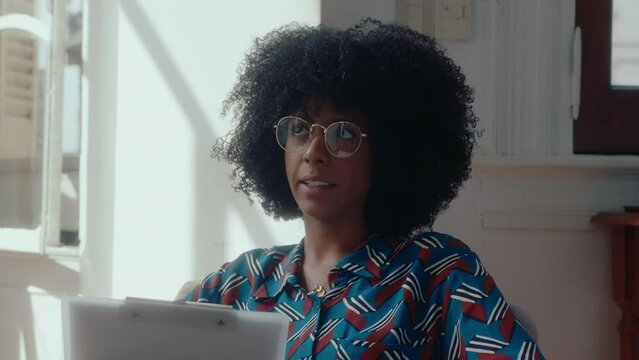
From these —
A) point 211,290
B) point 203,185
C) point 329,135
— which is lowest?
point 211,290

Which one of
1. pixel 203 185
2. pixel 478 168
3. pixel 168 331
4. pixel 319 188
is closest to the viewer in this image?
pixel 168 331

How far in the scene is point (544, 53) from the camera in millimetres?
1962

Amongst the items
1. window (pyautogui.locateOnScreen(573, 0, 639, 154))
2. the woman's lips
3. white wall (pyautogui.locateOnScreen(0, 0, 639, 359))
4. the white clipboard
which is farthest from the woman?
window (pyautogui.locateOnScreen(573, 0, 639, 154))

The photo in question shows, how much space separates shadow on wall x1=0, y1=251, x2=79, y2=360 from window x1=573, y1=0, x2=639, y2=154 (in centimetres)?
152

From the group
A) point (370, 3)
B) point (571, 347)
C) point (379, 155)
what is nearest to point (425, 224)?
point (379, 155)

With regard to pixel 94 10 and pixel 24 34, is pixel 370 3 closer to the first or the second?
pixel 94 10

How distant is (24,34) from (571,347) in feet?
5.93

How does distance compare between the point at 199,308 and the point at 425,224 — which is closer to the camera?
the point at 199,308

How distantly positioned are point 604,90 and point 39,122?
64.1 inches

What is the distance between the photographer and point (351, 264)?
1.15 meters

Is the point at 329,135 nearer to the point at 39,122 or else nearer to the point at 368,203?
the point at 368,203

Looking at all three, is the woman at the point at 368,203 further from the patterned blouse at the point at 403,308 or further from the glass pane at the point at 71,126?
the glass pane at the point at 71,126

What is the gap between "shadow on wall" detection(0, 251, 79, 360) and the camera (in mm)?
2602

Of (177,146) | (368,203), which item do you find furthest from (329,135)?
(177,146)
